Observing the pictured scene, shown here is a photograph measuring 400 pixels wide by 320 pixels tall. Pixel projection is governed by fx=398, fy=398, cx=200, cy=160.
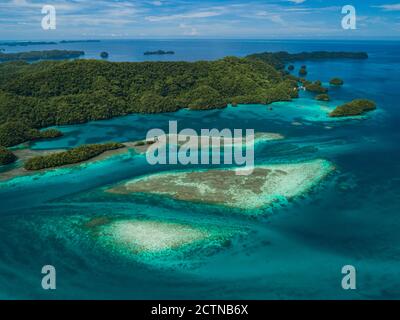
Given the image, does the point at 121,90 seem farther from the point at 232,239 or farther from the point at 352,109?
the point at 232,239

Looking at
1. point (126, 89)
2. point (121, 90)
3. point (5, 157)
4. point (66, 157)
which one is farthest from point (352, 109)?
point (5, 157)

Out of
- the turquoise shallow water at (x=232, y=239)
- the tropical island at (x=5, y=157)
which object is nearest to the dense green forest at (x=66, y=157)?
the turquoise shallow water at (x=232, y=239)

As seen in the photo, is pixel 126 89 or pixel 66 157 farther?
pixel 126 89

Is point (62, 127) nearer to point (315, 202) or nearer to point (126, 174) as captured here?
point (126, 174)

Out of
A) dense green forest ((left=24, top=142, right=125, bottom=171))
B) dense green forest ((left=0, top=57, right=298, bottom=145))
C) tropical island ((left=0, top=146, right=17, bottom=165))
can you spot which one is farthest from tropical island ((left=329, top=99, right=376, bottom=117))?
tropical island ((left=0, top=146, right=17, bottom=165))

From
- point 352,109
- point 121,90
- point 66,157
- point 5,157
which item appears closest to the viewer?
point 5,157

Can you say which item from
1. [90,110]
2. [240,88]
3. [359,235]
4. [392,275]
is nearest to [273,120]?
[240,88]

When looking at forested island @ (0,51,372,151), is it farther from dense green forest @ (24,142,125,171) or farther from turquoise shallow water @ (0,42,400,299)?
turquoise shallow water @ (0,42,400,299)
